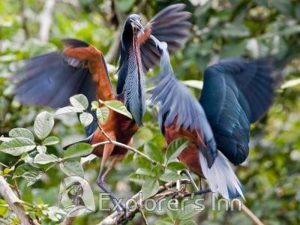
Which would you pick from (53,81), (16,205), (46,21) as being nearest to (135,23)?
(53,81)

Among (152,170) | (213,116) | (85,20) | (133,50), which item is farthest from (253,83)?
(85,20)

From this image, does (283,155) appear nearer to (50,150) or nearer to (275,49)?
(275,49)

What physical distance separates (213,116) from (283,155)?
1.26m

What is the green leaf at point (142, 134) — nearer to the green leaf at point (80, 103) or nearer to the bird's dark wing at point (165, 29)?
the bird's dark wing at point (165, 29)

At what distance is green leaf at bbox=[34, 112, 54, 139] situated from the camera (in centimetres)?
179

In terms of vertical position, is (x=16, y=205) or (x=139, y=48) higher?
(x=139, y=48)

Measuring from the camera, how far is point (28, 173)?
5.76 feet

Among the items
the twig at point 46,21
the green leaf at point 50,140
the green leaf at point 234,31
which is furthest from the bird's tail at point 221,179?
the twig at point 46,21

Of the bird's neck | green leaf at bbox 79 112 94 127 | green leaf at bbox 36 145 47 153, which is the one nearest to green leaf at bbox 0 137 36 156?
green leaf at bbox 36 145 47 153

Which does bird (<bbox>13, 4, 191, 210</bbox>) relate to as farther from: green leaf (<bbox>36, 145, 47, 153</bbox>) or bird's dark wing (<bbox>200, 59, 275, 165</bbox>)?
green leaf (<bbox>36, 145, 47, 153</bbox>)

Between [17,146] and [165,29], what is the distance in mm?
790

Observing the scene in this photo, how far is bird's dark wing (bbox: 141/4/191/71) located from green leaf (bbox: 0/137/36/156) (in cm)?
68

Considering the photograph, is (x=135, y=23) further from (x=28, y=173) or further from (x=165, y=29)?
(x=28, y=173)

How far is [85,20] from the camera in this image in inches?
150
